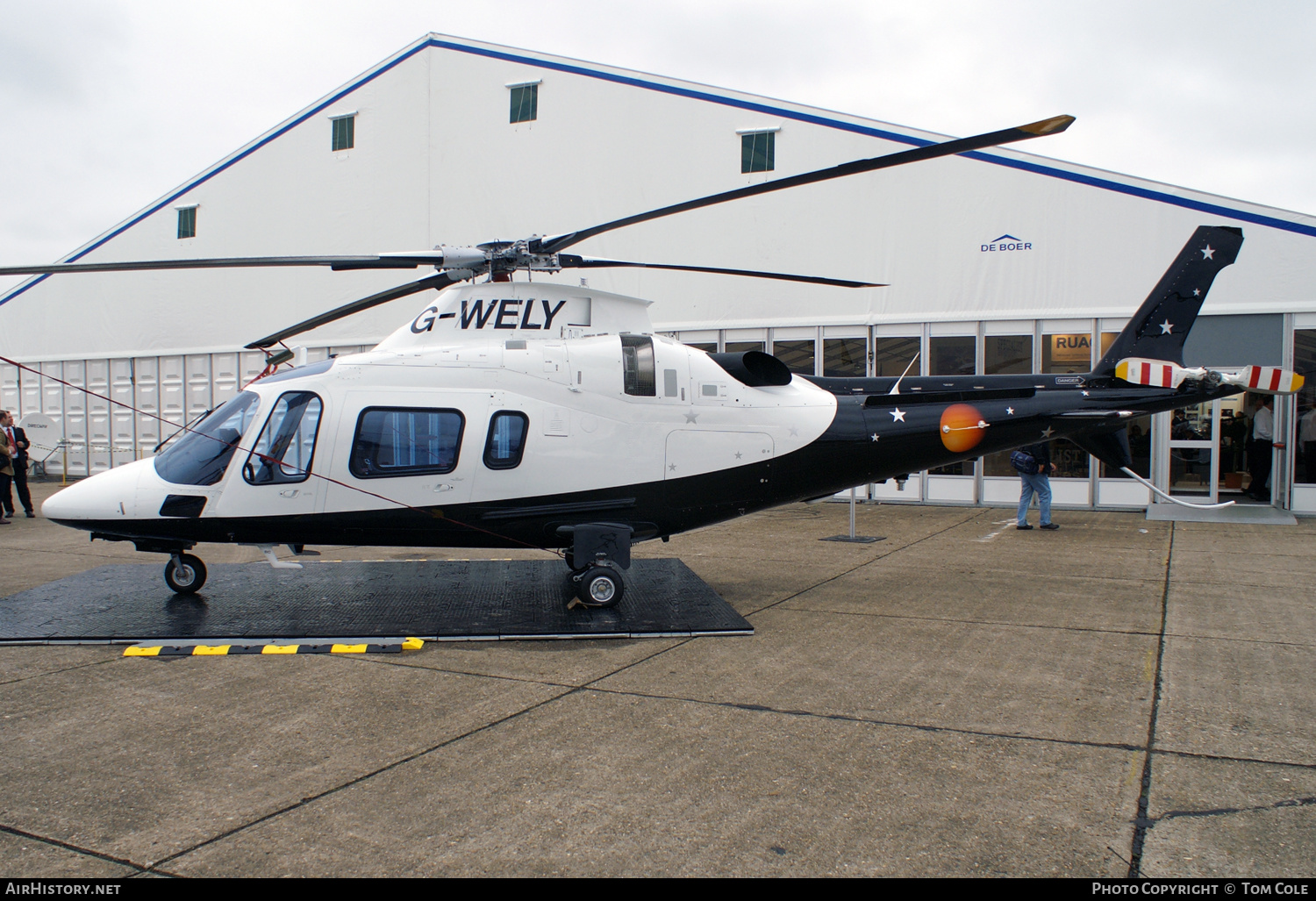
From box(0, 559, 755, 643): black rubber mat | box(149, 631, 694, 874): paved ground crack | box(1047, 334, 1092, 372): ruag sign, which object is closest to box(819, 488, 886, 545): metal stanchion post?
box(0, 559, 755, 643): black rubber mat

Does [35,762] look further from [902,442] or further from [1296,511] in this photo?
[1296,511]

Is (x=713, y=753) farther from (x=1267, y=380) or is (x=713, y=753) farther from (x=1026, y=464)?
(x=1026, y=464)

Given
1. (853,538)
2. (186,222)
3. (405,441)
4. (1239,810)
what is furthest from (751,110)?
(186,222)

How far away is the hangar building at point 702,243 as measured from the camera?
1467 cm

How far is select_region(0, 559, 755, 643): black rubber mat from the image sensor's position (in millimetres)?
6547

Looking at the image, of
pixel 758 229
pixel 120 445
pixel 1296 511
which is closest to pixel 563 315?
pixel 758 229

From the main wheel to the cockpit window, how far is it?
10.9 ft

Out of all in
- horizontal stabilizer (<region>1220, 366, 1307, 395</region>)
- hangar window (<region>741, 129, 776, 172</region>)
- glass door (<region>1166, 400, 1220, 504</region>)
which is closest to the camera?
horizontal stabilizer (<region>1220, 366, 1307, 395</region>)

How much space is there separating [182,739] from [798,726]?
340 centimetres

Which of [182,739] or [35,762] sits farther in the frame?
[182,739]

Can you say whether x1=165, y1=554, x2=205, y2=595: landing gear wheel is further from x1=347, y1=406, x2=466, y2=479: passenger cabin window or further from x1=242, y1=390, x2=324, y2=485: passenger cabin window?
x1=347, y1=406, x2=466, y2=479: passenger cabin window

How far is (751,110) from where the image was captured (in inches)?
665

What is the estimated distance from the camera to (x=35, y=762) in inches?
165

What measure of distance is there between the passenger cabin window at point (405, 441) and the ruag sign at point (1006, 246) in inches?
480
